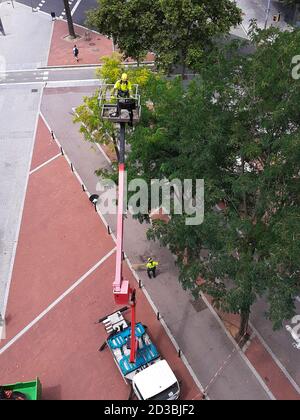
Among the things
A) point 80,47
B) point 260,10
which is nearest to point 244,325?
point 80,47

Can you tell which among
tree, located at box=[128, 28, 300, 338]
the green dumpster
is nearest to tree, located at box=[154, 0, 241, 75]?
tree, located at box=[128, 28, 300, 338]

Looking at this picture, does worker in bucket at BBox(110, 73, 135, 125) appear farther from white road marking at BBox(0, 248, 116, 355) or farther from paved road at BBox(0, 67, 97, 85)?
paved road at BBox(0, 67, 97, 85)

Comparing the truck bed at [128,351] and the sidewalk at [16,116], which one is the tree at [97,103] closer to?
the sidewalk at [16,116]

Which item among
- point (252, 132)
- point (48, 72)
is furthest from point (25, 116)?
point (252, 132)

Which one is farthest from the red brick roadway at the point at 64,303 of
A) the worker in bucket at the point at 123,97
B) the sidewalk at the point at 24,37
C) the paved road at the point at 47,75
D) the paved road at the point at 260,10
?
the paved road at the point at 260,10

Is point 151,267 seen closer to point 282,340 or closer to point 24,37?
A: point 282,340
